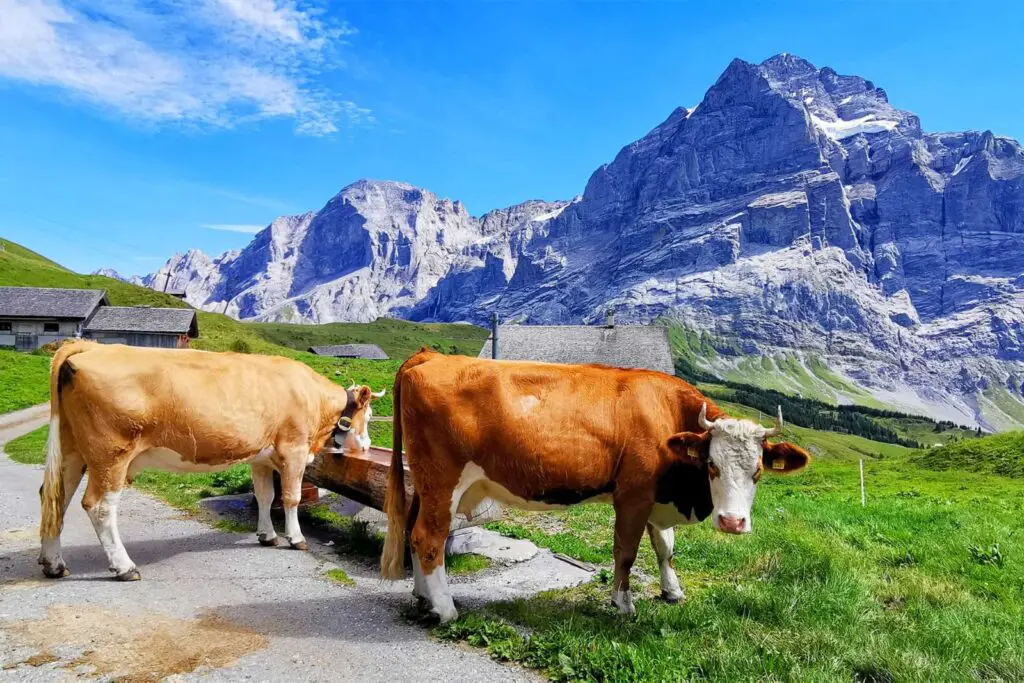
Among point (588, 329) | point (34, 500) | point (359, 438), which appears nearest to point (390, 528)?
point (359, 438)

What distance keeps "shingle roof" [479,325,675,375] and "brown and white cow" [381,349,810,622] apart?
41.6 meters

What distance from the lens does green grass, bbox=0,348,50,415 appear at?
95.8 ft

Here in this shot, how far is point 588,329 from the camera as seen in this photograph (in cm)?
5272

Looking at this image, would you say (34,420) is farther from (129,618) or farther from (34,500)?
(129,618)

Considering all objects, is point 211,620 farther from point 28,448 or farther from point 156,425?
point 28,448

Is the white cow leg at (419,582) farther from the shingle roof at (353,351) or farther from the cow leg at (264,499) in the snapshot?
the shingle roof at (353,351)

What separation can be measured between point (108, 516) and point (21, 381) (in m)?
33.4

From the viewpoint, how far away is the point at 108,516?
7.84 meters

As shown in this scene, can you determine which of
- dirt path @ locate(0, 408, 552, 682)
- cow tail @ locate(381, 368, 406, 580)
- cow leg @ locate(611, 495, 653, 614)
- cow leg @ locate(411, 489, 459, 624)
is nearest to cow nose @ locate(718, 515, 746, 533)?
cow leg @ locate(611, 495, 653, 614)

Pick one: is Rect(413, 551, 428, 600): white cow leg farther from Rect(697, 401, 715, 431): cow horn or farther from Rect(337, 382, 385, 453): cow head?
Rect(337, 382, 385, 453): cow head

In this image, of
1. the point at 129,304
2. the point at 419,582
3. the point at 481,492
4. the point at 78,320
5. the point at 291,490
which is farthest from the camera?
the point at 129,304

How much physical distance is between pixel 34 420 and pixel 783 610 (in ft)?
97.6

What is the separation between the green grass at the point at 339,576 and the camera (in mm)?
8070

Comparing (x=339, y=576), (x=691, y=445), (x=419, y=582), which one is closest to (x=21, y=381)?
(x=339, y=576)
